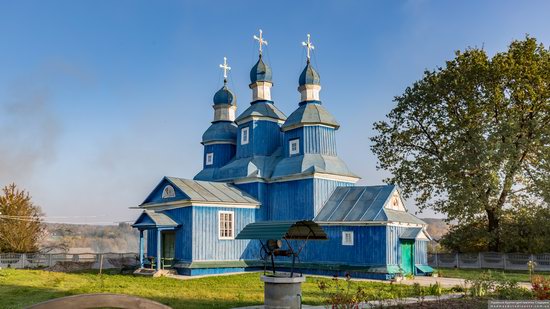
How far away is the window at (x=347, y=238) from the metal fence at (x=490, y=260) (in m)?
9.77

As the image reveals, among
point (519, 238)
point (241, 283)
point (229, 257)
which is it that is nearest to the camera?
point (241, 283)

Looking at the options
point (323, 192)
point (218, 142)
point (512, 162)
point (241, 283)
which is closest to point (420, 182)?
point (512, 162)

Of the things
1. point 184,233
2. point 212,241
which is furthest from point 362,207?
point 184,233

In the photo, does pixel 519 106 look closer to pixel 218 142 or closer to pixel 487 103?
pixel 487 103

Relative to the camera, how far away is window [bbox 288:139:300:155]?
80.1 ft

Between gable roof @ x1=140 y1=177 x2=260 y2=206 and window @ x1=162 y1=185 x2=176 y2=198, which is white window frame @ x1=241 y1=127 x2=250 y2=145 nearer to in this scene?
gable roof @ x1=140 y1=177 x2=260 y2=206

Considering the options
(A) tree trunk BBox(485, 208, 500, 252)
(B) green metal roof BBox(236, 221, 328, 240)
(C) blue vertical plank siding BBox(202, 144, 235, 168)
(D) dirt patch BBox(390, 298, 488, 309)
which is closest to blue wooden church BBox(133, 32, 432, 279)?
(C) blue vertical plank siding BBox(202, 144, 235, 168)

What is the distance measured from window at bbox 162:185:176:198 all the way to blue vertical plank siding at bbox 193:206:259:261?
5.87ft

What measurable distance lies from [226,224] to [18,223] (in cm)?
1312

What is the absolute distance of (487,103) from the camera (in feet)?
83.3

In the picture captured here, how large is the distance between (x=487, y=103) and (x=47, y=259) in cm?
2377

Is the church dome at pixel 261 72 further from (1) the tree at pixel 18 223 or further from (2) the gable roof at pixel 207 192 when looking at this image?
(1) the tree at pixel 18 223

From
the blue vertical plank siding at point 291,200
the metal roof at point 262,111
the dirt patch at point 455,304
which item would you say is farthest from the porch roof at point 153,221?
the dirt patch at point 455,304

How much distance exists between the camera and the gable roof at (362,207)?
2056cm
